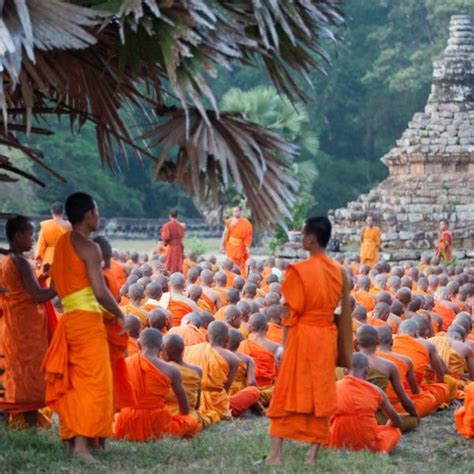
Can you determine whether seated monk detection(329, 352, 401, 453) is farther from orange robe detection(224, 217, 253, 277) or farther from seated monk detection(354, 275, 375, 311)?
orange robe detection(224, 217, 253, 277)

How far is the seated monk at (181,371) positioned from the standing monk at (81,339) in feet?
5.45

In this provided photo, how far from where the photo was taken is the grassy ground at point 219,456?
840 cm

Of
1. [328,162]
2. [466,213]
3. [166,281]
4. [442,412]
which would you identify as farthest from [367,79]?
[442,412]

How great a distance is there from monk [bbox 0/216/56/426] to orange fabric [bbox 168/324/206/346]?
7.44 ft

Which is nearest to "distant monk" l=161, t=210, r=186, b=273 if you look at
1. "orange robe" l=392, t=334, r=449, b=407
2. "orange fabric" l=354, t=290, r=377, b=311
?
"orange fabric" l=354, t=290, r=377, b=311

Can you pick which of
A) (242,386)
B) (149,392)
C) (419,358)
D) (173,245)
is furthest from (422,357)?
(173,245)

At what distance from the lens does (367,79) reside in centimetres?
4972

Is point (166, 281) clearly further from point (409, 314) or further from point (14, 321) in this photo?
point (14, 321)

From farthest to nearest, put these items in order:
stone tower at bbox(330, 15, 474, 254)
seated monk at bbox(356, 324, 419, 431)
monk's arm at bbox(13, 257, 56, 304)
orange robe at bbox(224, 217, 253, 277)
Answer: stone tower at bbox(330, 15, 474, 254), orange robe at bbox(224, 217, 253, 277), seated monk at bbox(356, 324, 419, 431), monk's arm at bbox(13, 257, 56, 304)

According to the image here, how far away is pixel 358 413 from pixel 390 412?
10.7 inches

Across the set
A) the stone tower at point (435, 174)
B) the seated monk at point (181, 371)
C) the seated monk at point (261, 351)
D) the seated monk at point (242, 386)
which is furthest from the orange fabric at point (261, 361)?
the stone tower at point (435, 174)

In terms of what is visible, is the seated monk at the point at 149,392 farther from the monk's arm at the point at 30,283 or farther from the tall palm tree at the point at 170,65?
the tall palm tree at the point at 170,65

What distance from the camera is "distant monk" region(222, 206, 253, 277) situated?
23375 millimetres

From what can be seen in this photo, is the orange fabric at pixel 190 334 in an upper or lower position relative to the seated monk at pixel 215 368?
upper
